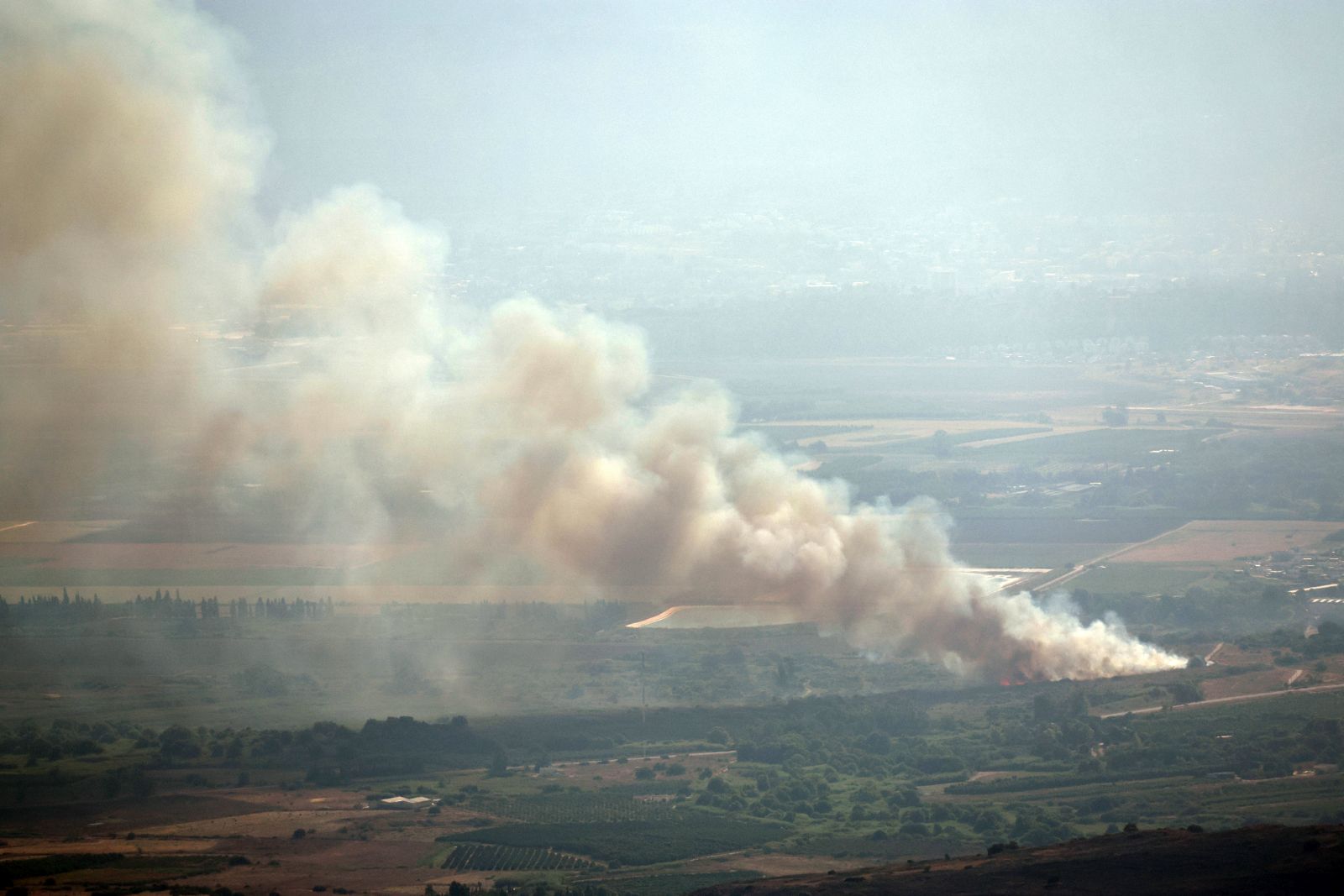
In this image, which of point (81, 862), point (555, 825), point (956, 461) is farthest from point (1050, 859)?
point (956, 461)

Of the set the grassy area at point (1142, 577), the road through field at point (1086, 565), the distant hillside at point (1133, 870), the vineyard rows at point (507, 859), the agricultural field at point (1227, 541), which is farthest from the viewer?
the agricultural field at point (1227, 541)

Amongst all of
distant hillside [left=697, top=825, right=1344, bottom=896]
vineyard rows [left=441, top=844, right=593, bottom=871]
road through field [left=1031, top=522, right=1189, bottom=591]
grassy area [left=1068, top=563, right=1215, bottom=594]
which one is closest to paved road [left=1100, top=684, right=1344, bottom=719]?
road through field [left=1031, top=522, right=1189, bottom=591]

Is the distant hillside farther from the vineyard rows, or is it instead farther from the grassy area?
the grassy area

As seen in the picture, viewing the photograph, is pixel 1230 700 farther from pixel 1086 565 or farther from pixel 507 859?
pixel 507 859

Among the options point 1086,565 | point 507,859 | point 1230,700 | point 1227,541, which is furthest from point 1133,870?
point 1227,541

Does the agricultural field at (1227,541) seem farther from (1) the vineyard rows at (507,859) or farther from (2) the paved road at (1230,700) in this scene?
(1) the vineyard rows at (507,859)

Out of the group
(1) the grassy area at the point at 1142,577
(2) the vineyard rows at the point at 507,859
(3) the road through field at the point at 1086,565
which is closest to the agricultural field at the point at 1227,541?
(3) the road through field at the point at 1086,565
